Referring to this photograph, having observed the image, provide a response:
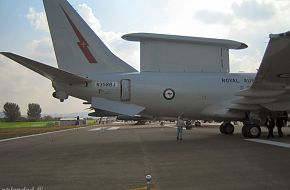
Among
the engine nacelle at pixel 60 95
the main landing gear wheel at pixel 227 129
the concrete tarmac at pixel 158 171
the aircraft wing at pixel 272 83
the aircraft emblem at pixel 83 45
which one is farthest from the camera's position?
the main landing gear wheel at pixel 227 129

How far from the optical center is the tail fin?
18484 millimetres

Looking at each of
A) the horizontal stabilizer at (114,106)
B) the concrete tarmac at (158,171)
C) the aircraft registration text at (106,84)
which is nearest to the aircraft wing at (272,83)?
the concrete tarmac at (158,171)

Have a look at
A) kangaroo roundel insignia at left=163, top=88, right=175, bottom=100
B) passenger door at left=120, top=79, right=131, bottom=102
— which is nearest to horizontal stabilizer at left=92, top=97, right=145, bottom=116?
passenger door at left=120, top=79, right=131, bottom=102

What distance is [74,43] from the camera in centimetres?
1872

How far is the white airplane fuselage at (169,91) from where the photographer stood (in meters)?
18.2

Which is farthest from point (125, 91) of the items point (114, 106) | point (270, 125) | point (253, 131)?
point (270, 125)

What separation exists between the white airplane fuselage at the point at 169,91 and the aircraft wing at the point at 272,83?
54.5 inches

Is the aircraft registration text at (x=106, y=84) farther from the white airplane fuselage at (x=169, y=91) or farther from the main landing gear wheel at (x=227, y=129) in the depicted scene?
the main landing gear wheel at (x=227, y=129)

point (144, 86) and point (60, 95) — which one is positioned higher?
point (144, 86)

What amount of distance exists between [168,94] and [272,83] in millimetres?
5163

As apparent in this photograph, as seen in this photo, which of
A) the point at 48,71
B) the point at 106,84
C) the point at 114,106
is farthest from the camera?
the point at 106,84

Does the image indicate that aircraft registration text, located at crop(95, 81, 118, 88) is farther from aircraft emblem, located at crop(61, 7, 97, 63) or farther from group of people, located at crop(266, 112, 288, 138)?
group of people, located at crop(266, 112, 288, 138)

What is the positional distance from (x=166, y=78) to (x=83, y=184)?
12.2m

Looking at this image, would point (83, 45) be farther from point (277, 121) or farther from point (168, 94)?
point (277, 121)
